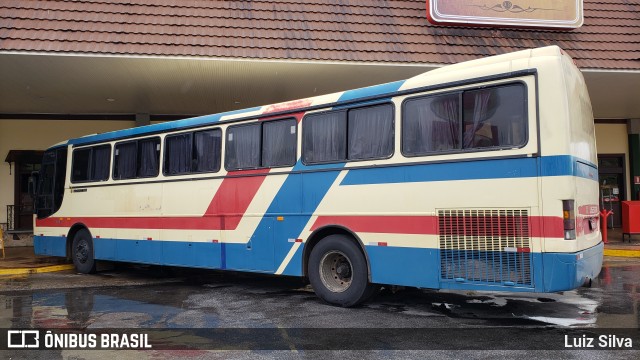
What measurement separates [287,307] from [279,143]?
2528 mm

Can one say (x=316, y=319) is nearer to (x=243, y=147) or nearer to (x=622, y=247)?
(x=243, y=147)

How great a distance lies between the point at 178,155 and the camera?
10.5m

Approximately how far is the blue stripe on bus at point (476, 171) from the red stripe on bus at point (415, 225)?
1.63 feet

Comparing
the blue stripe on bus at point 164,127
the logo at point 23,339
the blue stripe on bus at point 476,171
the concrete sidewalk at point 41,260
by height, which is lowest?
the logo at point 23,339

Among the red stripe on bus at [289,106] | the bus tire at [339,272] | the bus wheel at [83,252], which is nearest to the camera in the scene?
the bus tire at [339,272]

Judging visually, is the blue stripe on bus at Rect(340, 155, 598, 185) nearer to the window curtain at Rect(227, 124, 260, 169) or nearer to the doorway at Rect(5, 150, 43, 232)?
the window curtain at Rect(227, 124, 260, 169)

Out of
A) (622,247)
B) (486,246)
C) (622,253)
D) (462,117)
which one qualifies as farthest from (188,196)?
(622,247)

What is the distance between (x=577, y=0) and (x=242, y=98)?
30.0 feet

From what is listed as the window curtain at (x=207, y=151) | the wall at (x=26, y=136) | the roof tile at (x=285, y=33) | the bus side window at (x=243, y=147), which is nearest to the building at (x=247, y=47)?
the roof tile at (x=285, y=33)

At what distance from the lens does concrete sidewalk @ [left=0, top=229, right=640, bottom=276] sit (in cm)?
1264

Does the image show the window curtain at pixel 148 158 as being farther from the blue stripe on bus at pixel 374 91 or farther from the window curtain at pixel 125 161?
the blue stripe on bus at pixel 374 91

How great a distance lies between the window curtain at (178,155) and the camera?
1031 cm

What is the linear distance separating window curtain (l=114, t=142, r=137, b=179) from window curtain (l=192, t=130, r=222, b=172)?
1.92 metres

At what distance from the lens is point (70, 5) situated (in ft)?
41.1
